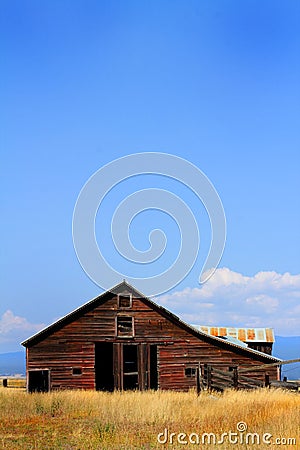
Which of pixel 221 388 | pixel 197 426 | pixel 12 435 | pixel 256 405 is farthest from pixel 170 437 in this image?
pixel 221 388

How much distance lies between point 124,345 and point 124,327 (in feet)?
3.92

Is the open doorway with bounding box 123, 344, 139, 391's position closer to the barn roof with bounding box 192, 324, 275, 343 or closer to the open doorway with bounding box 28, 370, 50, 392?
the open doorway with bounding box 28, 370, 50, 392

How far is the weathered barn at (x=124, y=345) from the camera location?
125ft

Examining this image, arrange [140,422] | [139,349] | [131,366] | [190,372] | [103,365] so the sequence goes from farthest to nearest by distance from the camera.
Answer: [131,366] < [103,365] < [190,372] < [139,349] < [140,422]

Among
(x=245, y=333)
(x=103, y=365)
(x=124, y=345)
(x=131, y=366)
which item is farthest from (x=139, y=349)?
(x=245, y=333)

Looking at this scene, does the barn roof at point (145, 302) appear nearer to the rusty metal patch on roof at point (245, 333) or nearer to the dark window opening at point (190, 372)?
the dark window opening at point (190, 372)

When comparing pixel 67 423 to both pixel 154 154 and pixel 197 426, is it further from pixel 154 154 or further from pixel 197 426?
Result: pixel 154 154

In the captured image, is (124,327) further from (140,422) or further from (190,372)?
(140,422)

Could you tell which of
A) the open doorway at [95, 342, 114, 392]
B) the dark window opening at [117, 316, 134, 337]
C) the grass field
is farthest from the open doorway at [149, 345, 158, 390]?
the grass field

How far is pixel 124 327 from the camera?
38.6 metres

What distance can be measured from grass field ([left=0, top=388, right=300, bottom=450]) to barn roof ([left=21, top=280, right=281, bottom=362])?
40.0 ft

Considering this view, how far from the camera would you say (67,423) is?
762 inches

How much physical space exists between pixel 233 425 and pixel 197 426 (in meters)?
1.02

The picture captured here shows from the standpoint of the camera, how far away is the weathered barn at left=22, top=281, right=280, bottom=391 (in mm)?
38062
